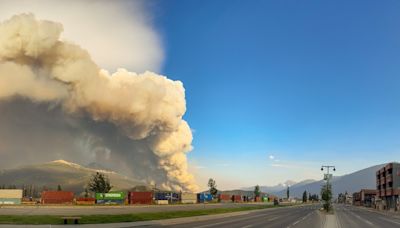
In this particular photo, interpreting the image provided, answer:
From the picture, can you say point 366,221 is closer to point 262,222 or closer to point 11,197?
point 262,222

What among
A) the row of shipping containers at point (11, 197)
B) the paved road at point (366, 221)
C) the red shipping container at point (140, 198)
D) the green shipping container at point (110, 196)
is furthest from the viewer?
the red shipping container at point (140, 198)

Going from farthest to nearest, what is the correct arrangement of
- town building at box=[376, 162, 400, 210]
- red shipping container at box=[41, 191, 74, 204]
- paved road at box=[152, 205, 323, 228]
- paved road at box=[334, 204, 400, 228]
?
town building at box=[376, 162, 400, 210] → red shipping container at box=[41, 191, 74, 204] → paved road at box=[334, 204, 400, 228] → paved road at box=[152, 205, 323, 228]

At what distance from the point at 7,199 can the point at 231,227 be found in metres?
90.0

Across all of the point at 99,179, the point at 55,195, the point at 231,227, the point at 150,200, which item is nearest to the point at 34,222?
the point at 231,227

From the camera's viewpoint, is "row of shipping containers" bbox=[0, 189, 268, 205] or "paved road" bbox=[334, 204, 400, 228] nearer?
"paved road" bbox=[334, 204, 400, 228]

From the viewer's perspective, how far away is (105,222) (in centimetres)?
3709

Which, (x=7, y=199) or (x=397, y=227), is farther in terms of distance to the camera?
(x=7, y=199)

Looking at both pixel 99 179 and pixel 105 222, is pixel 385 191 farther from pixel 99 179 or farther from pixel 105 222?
pixel 105 222

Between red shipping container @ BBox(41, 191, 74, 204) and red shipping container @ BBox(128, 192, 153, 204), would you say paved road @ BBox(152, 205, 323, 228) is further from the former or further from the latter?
red shipping container @ BBox(128, 192, 153, 204)

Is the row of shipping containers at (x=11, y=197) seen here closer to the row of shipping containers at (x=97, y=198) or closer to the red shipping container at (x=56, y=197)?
the row of shipping containers at (x=97, y=198)

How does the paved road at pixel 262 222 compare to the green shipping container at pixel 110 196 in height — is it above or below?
above

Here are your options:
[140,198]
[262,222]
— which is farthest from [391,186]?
[262,222]

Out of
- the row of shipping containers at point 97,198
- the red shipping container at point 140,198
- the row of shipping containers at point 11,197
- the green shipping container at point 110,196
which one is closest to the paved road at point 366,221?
the row of shipping containers at point 97,198

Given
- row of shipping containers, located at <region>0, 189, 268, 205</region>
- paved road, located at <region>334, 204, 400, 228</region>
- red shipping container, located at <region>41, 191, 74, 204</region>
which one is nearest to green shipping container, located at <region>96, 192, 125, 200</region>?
row of shipping containers, located at <region>0, 189, 268, 205</region>
